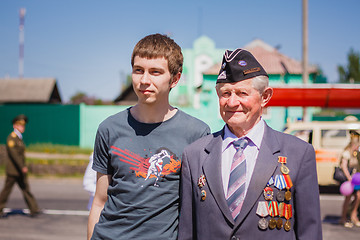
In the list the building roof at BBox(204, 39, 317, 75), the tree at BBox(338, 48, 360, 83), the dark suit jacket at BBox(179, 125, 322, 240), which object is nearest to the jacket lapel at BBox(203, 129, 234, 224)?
the dark suit jacket at BBox(179, 125, 322, 240)

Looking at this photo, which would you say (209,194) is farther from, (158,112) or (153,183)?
(158,112)

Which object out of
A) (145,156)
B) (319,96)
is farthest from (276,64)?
(145,156)

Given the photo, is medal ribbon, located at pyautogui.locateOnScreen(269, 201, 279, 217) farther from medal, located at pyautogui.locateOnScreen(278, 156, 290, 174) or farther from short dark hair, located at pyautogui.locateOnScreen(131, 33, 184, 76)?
short dark hair, located at pyautogui.locateOnScreen(131, 33, 184, 76)

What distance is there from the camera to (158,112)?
241cm

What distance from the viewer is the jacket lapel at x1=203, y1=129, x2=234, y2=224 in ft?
6.82

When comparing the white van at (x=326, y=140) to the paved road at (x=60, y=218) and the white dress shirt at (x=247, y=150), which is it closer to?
the paved road at (x=60, y=218)

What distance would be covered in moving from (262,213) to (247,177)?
0.21 meters

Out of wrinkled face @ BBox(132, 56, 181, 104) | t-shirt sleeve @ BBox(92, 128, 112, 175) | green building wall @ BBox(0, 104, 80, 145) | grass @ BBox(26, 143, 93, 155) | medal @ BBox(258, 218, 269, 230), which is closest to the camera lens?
medal @ BBox(258, 218, 269, 230)

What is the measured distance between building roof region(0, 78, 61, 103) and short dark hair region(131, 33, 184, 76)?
34200 millimetres

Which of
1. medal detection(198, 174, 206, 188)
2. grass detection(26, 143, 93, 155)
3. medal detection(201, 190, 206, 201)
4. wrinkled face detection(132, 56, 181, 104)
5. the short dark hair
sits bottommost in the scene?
grass detection(26, 143, 93, 155)

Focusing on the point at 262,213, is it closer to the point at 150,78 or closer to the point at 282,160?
the point at 282,160

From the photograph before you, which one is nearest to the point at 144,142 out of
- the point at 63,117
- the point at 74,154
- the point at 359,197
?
the point at 359,197

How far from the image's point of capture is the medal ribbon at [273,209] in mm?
2055

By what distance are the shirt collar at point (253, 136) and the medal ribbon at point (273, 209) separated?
33cm
